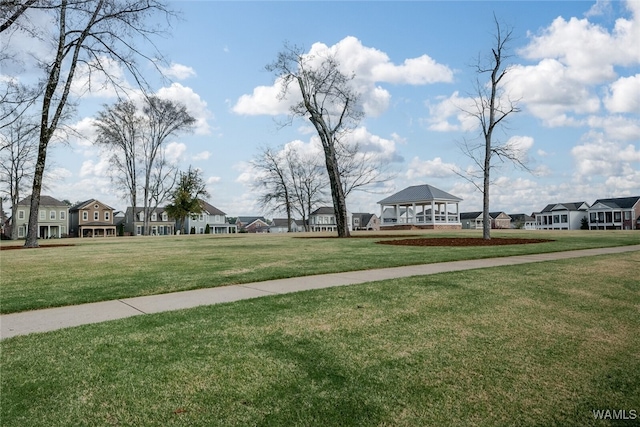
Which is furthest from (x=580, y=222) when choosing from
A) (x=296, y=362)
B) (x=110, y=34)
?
(x=296, y=362)

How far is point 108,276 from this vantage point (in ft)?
28.4

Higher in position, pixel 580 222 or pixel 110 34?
pixel 110 34

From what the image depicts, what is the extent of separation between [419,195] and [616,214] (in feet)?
167

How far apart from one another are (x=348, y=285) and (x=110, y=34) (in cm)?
1600

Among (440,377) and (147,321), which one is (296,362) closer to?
(440,377)

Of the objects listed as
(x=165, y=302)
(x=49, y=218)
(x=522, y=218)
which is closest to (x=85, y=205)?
(x=49, y=218)

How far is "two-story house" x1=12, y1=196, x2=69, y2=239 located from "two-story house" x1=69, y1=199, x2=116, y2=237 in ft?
8.32

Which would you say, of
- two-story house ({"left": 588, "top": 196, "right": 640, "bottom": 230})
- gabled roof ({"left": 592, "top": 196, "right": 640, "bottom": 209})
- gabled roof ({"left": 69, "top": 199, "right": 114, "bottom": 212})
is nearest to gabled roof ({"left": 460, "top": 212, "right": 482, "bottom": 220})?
two-story house ({"left": 588, "top": 196, "right": 640, "bottom": 230})

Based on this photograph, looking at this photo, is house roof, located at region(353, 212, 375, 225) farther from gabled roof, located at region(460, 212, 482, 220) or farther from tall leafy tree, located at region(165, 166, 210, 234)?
tall leafy tree, located at region(165, 166, 210, 234)

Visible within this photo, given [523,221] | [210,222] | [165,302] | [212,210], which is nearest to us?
[165,302]

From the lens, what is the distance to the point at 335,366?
381 centimetres

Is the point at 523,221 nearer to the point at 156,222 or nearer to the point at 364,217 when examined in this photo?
the point at 364,217

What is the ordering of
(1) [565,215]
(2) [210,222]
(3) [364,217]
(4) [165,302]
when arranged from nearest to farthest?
(4) [165,302], (1) [565,215], (2) [210,222], (3) [364,217]

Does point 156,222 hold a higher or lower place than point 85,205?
lower
